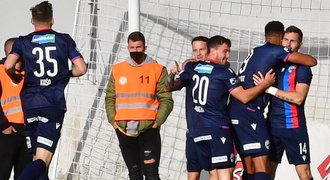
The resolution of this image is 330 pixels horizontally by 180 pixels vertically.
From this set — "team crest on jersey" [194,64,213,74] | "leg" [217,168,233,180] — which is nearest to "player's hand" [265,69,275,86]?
"team crest on jersey" [194,64,213,74]

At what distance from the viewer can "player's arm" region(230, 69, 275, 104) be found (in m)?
8.45

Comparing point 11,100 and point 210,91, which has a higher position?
point 210,91

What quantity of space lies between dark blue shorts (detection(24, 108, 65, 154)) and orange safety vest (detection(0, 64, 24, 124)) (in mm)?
904

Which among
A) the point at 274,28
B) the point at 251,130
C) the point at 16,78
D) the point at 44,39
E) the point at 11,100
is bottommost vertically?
the point at 251,130

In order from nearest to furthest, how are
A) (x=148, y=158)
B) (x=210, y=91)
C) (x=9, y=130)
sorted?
1. (x=210, y=91)
2. (x=9, y=130)
3. (x=148, y=158)

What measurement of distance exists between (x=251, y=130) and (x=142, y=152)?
1.36 metres

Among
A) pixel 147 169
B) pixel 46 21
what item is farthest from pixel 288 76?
pixel 46 21

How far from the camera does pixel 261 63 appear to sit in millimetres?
8695

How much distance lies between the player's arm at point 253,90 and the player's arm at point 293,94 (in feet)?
0.44

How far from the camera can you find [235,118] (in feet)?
28.7

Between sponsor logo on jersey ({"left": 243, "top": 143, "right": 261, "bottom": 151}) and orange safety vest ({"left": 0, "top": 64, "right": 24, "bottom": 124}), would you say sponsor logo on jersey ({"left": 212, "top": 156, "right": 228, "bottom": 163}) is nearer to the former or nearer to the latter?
sponsor logo on jersey ({"left": 243, "top": 143, "right": 261, "bottom": 151})

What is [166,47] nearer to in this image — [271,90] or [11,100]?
[11,100]

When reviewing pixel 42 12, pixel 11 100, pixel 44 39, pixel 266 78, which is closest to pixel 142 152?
pixel 11 100

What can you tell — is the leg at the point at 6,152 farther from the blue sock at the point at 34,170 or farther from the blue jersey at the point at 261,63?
the blue jersey at the point at 261,63
